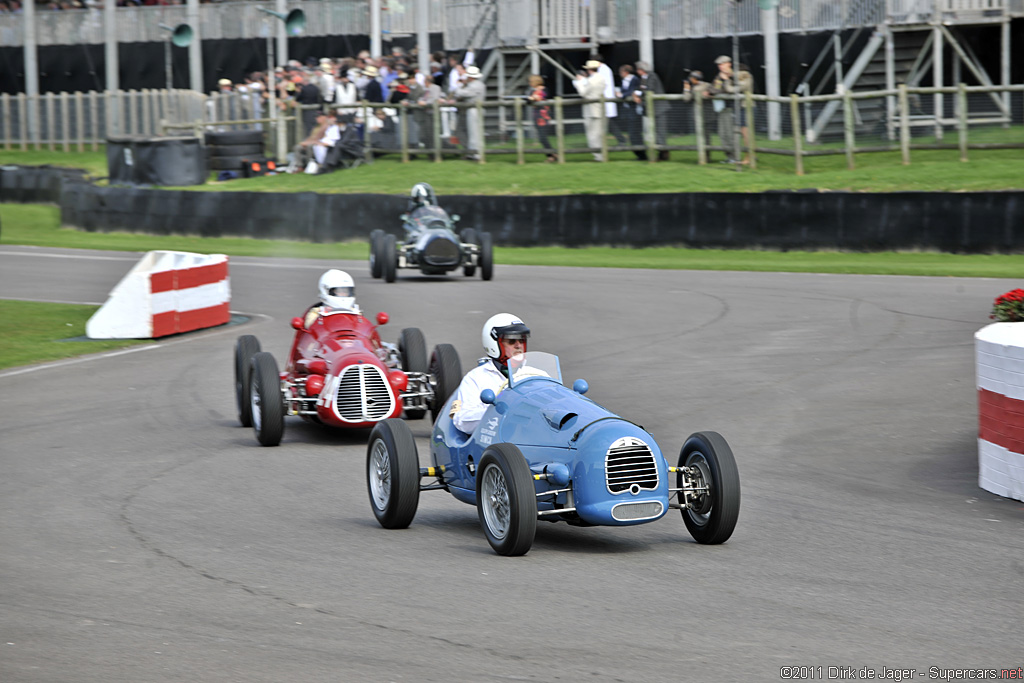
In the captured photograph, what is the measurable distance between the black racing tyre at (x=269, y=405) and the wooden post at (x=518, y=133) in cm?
1928

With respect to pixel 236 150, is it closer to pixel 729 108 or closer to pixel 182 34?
pixel 182 34

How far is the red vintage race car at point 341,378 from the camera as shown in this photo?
995 centimetres

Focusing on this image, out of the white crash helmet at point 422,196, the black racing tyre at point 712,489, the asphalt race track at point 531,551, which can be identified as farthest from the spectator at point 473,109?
the black racing tyre at point 712,489

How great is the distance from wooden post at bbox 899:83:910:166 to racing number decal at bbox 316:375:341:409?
17.6 m

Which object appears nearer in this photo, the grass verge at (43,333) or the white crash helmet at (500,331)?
the white crash helmet at (500,331)

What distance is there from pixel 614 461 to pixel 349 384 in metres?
3.81

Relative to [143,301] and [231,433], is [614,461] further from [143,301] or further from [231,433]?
[143,301]

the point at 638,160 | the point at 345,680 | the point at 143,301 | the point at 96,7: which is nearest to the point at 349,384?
the point at 345,680

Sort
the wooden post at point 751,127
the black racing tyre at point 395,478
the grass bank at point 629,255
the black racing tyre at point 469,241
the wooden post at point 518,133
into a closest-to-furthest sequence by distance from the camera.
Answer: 1. the black racing tyre at point 395,478
2. the grass bank at point 629,255
3. the black racing tyre at point 469,241
4. the wooden post at point 751,127
5. the wooden post at point 518,133

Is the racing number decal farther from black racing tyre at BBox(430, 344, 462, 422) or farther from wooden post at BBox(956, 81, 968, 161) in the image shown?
wooden post at BBox(956, 81, 968, 161)

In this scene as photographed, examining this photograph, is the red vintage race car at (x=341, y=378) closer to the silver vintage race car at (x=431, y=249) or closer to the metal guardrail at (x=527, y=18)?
the silver vintage race car at (x=431, y=249)

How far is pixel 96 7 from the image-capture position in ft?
149

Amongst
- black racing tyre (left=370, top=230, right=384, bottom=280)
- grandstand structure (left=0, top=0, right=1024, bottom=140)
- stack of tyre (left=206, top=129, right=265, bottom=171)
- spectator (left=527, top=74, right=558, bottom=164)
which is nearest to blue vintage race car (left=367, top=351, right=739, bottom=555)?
black racing tyre (left=370, top=230, right=384, bottom=280)

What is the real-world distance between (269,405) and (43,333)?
309 inches
